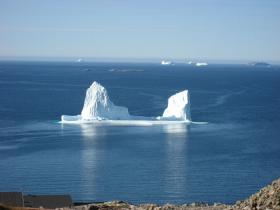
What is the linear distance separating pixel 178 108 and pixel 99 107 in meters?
8.01

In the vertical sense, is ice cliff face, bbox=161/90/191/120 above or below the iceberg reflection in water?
above

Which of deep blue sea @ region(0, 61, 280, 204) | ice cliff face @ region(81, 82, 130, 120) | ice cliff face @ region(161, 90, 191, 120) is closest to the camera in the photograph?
deep blue sea @ region(0, 61, 280, 204)

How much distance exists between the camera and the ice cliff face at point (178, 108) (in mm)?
60750

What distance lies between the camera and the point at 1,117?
214 ft

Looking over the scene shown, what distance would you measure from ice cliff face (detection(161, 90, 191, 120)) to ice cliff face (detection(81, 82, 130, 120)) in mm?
4473

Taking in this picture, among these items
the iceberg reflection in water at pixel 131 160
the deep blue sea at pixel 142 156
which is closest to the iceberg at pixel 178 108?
the iceberg reflection in water at pixel 131 160

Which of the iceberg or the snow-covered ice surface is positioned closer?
the snow-covered ice surface

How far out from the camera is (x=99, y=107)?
61.6 metres

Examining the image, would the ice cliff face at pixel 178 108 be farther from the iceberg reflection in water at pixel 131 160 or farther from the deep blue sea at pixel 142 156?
the deep blue sea at pixel 142 156

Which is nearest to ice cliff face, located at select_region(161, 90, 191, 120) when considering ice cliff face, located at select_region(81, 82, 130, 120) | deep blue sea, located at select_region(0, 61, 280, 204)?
deep blue sea, located at select_region(0, 61, 280, 204)

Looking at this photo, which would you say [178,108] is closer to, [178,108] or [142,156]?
[178,108]

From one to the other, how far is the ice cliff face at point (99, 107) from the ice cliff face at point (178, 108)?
4473 mm

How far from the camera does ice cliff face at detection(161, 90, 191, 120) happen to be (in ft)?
199

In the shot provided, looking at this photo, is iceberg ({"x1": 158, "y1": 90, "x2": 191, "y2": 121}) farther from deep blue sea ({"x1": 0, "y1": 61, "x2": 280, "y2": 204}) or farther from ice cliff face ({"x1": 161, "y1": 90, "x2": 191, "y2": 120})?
deep blue sea ({"x1": 0, "y1": 61, "x2": 280, "y2": 204})
